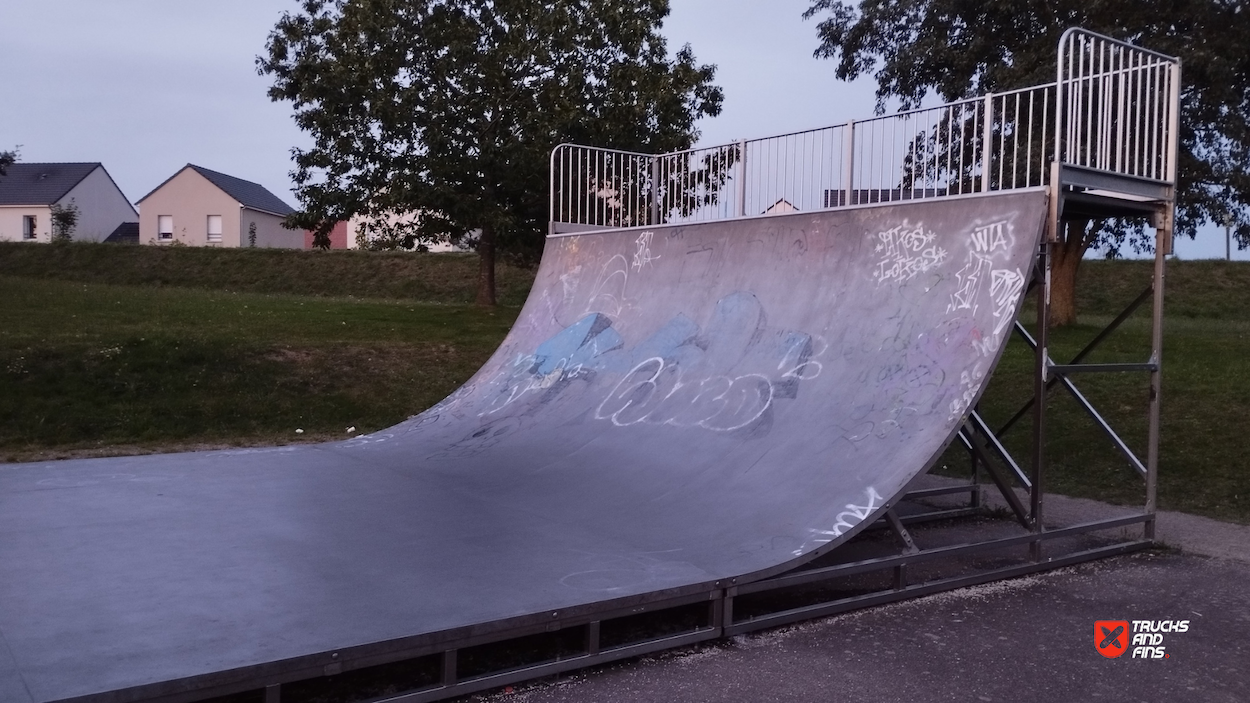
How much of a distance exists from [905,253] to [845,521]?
91.1 inches

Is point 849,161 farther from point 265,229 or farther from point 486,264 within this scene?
point 265,229

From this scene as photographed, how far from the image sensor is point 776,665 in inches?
187

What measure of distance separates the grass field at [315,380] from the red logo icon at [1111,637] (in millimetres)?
3872

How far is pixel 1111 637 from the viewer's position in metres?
5.22

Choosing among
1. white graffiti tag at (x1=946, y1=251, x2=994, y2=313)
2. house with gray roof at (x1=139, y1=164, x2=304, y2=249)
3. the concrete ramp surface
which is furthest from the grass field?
house with gray roof at (x1=139, y1=164, x2=304, y2=249)

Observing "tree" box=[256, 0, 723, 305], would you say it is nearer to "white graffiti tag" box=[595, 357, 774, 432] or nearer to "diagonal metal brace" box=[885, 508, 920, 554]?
"white graffiti tag" box=[595, 357, 774, 432]

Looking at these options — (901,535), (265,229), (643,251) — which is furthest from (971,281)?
(265,229)

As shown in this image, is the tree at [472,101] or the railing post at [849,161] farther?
the tree at [472,101]

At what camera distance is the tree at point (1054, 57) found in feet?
51.6

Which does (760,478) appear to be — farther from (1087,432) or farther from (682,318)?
(1087,432)

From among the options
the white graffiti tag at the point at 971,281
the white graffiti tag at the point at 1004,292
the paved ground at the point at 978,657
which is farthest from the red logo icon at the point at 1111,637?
the white graffiti tag at the point at 971,281

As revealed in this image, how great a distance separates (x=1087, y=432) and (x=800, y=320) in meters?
5.62

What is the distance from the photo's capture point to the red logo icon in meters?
5.03

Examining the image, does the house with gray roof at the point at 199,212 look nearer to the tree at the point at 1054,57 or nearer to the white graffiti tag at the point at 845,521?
the tree at the point at 1054,57
